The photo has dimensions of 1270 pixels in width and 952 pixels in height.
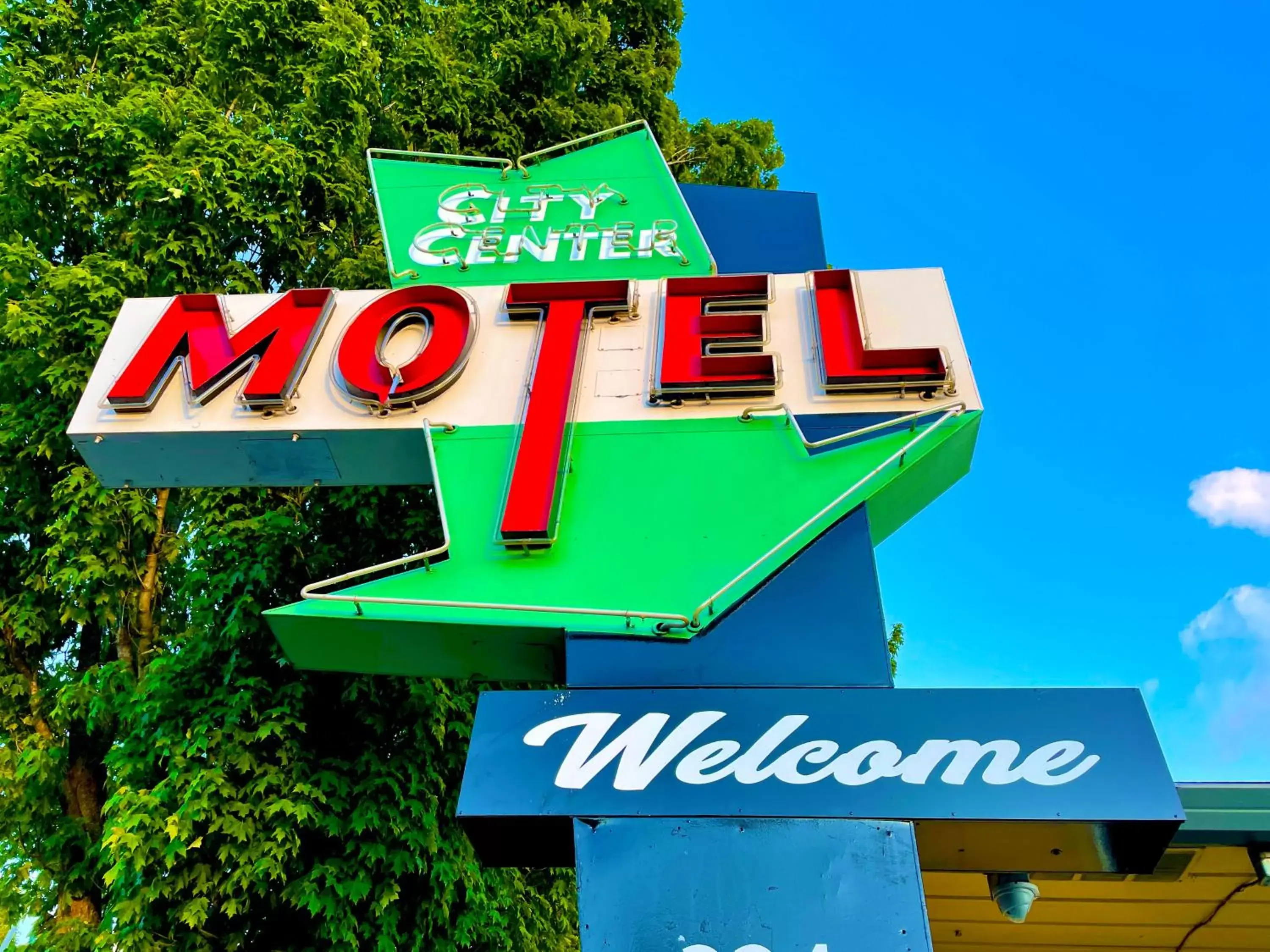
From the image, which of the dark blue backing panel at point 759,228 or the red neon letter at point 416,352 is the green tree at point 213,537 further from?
the dark blue backing panel at point 759,228

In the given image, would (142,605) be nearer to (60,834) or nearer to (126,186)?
(60,834)

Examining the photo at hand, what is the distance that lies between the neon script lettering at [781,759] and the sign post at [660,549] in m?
0.01

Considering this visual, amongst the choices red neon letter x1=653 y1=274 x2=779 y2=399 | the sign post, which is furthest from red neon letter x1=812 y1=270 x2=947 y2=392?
red neon letter x1=653 y1=274 x2=779 y2=399

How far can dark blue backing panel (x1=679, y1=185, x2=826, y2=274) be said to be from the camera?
7.47 m

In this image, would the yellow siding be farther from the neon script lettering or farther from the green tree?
the green tree

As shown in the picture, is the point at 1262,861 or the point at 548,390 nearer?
the point at 1262,861

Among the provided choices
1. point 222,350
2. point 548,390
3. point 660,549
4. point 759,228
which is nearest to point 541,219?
point 759,228

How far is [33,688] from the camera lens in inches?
303

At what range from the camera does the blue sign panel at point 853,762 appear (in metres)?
3.85

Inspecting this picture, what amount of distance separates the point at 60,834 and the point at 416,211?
18.0 feet

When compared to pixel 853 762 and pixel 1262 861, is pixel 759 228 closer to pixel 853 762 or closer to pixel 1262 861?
pixel 853 762

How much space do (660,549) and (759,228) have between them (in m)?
3.76

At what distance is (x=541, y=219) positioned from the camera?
7828 millimetres

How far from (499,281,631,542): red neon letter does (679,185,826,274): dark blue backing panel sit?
132 centimetres
